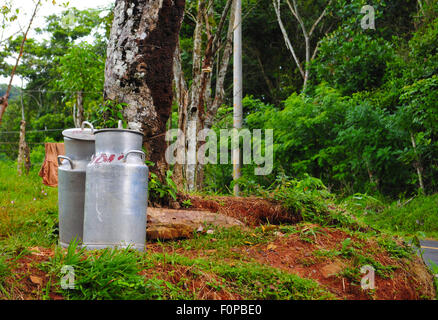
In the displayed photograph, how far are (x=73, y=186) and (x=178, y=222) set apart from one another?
106 cm

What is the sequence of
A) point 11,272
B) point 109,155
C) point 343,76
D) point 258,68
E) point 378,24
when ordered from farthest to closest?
point 258,68 → point 378,24 → point 343,76 → point 109,155 → point 11,272

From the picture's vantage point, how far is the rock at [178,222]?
3.76m

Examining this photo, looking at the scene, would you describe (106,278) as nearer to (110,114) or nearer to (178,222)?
(178,222)

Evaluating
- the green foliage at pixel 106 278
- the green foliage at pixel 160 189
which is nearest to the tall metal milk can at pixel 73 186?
the green foliage at pixel 160 189

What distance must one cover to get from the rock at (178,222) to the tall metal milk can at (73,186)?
0.65 m

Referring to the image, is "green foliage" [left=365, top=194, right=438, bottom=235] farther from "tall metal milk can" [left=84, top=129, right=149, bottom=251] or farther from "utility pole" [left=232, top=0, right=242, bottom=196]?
"tall metal milk can" [left=84, top=129, right=149, bottom=251]

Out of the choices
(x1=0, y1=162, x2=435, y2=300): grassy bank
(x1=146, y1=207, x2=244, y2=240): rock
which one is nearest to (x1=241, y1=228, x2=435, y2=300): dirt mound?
(x1=0, y1=162, x2=435, y2=300): grassy bank

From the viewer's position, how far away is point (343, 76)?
510 inches

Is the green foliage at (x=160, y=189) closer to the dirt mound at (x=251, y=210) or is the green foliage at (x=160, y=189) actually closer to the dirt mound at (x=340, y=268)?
the dirt mound at (x=251, y=210)

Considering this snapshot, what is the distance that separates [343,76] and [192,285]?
11866 mm

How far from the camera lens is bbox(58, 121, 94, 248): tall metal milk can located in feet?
11.5

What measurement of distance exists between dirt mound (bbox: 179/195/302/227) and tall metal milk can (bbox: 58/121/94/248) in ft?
4.24
